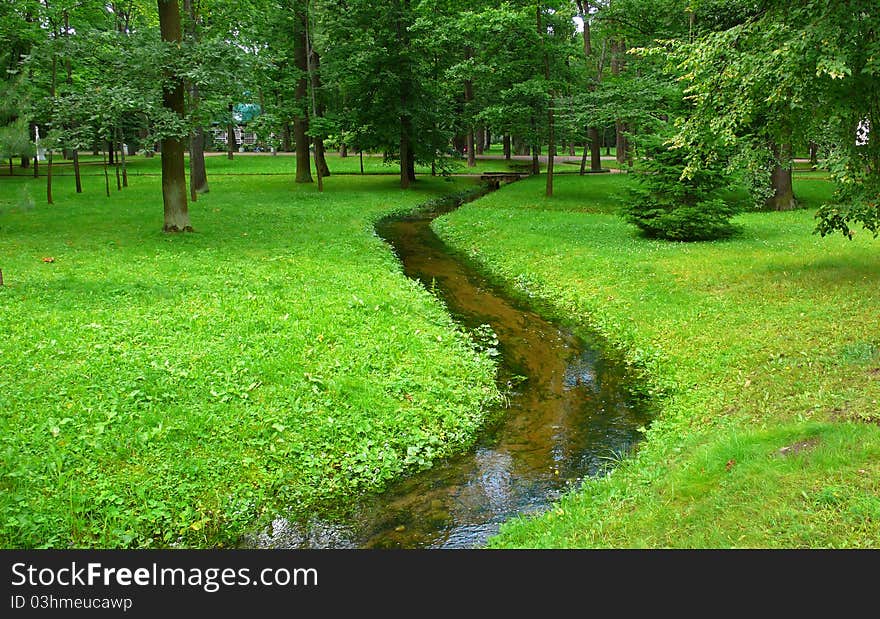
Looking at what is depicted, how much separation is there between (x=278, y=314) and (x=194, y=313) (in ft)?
4.30

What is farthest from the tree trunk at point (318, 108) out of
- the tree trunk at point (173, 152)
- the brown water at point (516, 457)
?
the brown water at point (516, 457)

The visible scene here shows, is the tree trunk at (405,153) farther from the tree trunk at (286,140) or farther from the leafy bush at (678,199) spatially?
the tree trunk at (286,140)

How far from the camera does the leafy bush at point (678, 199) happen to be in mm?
18031

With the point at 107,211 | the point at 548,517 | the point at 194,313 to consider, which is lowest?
the point at 548,517

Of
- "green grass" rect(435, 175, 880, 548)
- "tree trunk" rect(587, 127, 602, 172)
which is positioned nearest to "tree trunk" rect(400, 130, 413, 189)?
"tree trunk" rect(587, 127, 602, 172)

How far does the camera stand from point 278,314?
1121 cm

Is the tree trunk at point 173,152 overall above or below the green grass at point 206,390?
above

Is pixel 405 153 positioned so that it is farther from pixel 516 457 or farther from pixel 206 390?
pixel 516 457

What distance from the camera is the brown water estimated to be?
634 centimetres

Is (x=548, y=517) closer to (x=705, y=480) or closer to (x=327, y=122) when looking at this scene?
(x=705, y=480)

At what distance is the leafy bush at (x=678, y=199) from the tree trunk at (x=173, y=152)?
1226cm

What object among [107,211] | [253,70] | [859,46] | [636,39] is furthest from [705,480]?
[636,39]

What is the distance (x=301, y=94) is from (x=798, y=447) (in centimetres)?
3091

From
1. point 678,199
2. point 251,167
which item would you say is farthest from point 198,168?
point 678,199
